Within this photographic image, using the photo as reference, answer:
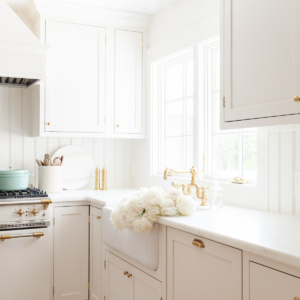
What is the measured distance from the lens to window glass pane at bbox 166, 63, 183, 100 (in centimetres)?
317

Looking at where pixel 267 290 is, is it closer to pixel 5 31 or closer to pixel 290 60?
pixel 290 60

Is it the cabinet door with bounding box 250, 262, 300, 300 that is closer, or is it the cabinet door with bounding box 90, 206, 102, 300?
the cabinet door with bounding box 250, 262, 300, 300

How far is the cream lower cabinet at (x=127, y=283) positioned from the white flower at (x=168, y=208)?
1.22 feet

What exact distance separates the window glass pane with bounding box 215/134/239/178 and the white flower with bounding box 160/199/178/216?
0.74 m

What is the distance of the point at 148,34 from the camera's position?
3.47 meters

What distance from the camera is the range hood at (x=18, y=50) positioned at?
2814 mm

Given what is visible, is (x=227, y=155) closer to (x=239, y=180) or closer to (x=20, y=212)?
(x=239, y=180)

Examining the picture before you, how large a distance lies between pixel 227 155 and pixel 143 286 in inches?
41.9

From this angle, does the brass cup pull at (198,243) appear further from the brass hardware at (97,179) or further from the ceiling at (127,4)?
the ceiling at (127,4)

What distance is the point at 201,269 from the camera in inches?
67.2

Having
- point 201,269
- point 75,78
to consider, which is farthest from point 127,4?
point 201,269

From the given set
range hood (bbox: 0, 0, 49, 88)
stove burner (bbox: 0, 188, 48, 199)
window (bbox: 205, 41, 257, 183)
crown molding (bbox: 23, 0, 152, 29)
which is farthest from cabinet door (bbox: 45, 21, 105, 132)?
window (bbox: 205, 41, 257, 183)

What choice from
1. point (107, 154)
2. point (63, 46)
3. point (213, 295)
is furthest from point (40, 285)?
point (63, 46)

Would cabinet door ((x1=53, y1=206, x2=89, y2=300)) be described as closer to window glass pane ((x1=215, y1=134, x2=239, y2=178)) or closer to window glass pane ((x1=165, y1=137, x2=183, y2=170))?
window glass pane ((x1=165, y1=137, x2=183, y2=170))
